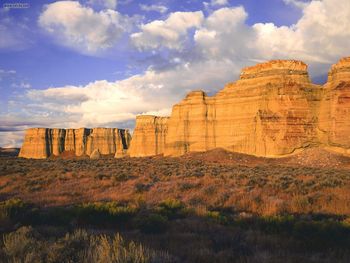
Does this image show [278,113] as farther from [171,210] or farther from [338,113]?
[171,210]

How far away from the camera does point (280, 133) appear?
5512cm

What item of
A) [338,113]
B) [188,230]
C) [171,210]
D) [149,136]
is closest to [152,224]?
[188,230]

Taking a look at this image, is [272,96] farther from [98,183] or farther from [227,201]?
[227,201]

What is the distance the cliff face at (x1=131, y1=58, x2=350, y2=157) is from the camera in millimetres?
52656

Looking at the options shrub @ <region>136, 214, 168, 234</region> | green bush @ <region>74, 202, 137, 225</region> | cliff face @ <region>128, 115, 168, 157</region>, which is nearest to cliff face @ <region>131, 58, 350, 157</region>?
cliff face @ <region>128, 115, 168, 157</region>

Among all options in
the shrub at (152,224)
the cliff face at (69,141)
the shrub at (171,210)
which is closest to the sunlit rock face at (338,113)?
the shrub at (171,210)

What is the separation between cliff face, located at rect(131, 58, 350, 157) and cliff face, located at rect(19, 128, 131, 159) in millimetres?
75769

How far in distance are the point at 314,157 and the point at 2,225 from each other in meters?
48.1

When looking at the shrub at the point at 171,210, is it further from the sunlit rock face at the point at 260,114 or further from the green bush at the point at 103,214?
the sunlit rock face at the point at 260,114

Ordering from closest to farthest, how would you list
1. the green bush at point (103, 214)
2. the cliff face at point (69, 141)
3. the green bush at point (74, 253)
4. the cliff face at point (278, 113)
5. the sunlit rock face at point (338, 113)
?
the green bush at point (74, 253), the green bush at point (103, 214), the sunlit rock face at point (338, 113), the cliff face at point (278, 113), the cliff face at point (69, 141)

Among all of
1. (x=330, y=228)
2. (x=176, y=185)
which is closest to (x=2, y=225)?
(x=330, y=228)

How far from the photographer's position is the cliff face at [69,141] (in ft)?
443

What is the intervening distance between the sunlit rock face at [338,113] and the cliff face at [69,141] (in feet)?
301

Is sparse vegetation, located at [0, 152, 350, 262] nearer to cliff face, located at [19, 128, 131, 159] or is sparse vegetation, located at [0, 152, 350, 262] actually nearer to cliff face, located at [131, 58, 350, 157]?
cliff face, located at [131, 58, 350, 157]
